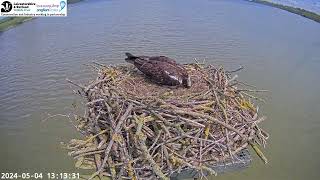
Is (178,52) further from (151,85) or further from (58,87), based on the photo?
(151,85)

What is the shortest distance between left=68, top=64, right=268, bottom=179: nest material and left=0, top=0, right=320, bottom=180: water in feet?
8.44

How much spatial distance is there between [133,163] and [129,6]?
32.6 ft

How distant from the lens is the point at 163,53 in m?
8.49

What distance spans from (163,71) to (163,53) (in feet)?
16.5

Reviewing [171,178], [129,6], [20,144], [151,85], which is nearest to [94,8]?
[129,6]

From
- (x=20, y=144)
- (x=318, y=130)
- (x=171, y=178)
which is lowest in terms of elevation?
(x=20, y=144)

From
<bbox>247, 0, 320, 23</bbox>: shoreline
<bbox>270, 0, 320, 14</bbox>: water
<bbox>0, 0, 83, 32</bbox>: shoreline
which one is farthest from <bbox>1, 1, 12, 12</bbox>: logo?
<bbox>270, 0, 320, 14</bbox>: water

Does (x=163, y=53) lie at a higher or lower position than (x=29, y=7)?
lower

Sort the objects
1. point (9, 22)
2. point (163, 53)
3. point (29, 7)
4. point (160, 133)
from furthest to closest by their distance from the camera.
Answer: point (9, 22) → point (29, 7) → point (163, 53) → point (160, 133)

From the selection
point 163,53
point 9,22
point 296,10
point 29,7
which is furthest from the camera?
point 296,10

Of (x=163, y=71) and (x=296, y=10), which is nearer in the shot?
(x=163, y=71)

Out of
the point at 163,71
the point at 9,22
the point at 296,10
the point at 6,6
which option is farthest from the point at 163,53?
the point at 296,10

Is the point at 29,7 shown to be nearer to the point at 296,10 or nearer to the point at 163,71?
the point at 163,71

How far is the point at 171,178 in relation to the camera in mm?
3033
